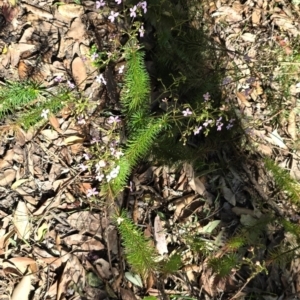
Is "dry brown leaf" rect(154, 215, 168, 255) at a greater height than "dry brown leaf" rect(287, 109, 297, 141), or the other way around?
"dry brown leaf" rect(287, 109, 297, 141)

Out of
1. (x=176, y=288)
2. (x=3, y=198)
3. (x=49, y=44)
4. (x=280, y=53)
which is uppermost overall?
(x=49, y=44)

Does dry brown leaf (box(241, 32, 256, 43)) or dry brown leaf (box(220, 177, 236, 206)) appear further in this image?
dry brown leaf (box(241, 32, 256, 43))

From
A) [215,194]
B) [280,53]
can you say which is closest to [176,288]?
[215,194]

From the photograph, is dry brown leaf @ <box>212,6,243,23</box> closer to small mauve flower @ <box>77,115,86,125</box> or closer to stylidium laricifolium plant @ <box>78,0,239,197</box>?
stylidium laricifolium plant @ <box>78,0,239,197</box>

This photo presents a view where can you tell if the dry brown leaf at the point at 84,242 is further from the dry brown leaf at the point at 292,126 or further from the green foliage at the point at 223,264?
the dry brown leaf at the point at 292,126

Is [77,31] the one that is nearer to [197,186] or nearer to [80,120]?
[80,120]

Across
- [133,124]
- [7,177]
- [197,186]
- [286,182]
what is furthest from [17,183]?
[286,182]

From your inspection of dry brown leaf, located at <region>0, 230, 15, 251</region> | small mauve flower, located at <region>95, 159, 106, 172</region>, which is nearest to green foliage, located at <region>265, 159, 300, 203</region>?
small mauve flower, located at <region>95, 159, 106, 172</region>

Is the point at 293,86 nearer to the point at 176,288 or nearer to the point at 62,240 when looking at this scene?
the point at 176,288
